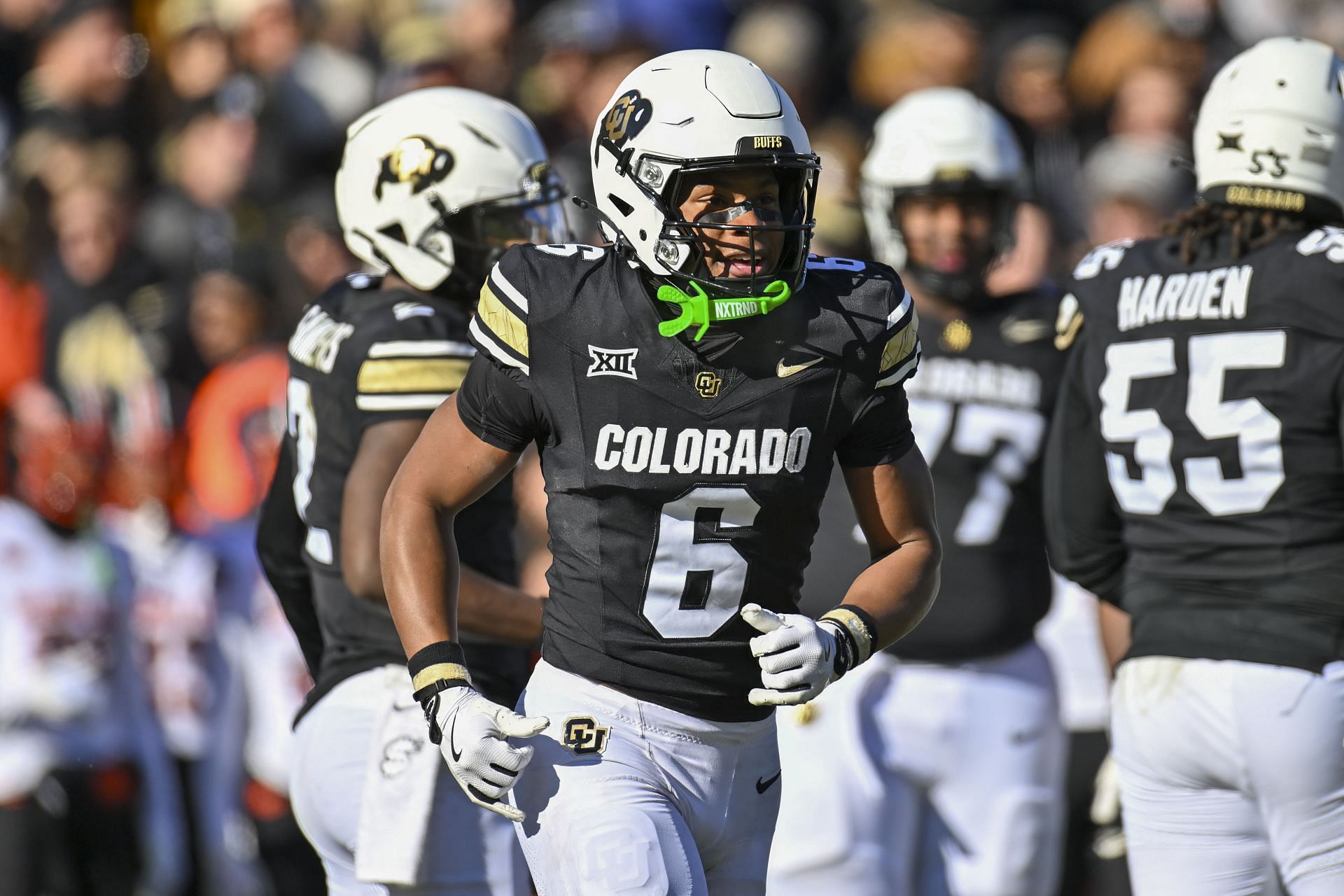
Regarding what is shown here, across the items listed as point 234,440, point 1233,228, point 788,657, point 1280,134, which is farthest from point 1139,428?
point 234,440

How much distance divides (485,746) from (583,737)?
22 cm

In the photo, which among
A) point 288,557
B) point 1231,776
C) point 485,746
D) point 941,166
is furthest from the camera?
point 941,166

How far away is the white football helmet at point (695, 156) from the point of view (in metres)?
3.40

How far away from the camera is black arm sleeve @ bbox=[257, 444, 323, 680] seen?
15.3 feet

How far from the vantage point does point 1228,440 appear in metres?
4.18

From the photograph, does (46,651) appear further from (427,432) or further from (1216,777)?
(1216,777)

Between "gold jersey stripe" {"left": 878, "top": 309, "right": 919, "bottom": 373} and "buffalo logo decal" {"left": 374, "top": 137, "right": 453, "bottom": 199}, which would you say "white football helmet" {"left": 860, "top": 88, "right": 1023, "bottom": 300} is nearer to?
"buffalo logo decal" {"left": 374, "top": 137, "right": 453, "bottom": 199}

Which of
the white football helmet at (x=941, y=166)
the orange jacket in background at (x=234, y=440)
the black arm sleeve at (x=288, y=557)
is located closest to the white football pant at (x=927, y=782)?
the white football helmet at (x=941, y=166)

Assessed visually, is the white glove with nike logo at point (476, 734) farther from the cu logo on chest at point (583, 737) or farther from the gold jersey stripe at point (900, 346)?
the gold jersey stripe at point (900, 346)

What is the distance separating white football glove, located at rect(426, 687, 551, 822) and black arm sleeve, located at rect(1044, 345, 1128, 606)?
1946 mm

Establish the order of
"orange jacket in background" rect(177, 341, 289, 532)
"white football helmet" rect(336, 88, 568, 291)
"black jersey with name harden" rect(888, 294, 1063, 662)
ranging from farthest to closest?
1. "orange jacket in background" rect(177, 341, 289, 532)
2. "black jersey with name harden" rect(888, 294, 1063, 662)
3. "white football helmet" rect(336, 88, 568, 291)

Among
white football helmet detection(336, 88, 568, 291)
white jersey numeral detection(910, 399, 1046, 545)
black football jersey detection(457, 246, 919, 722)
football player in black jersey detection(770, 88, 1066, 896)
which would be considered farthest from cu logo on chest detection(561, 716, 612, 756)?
white jersey numeral detection(910, 399, 1046, 545)

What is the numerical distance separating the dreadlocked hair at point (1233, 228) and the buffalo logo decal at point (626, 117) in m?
1.51

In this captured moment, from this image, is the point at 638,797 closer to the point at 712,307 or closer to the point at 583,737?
the point at 583,737
